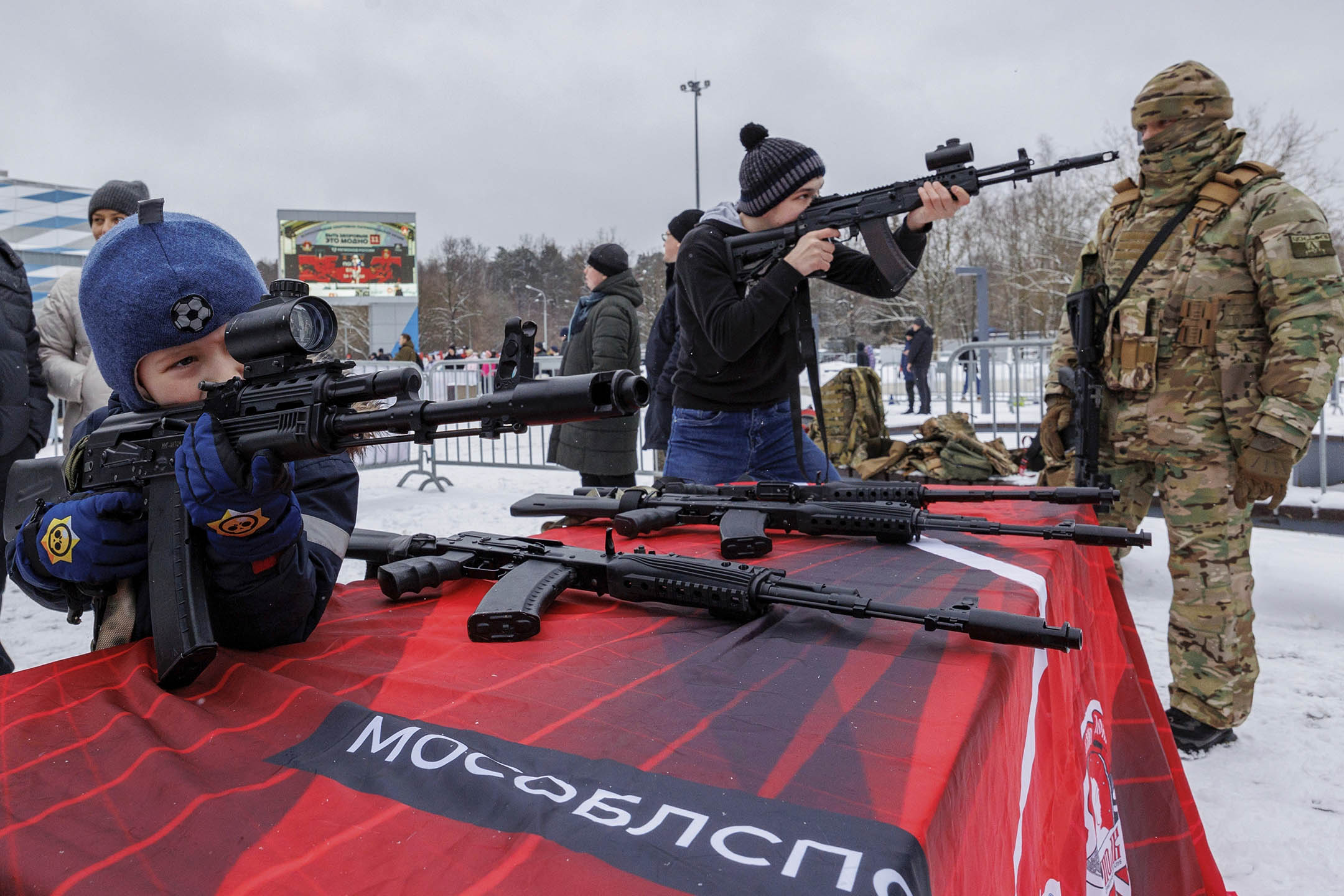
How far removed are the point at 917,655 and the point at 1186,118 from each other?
8.86 feet

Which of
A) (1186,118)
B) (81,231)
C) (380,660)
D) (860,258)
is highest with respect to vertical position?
(81,231)

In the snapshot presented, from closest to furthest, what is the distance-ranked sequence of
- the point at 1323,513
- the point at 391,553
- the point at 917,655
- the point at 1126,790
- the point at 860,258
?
the point at 917,655, the point at 1126,790, the point at 391,553, the point at 860,258, the point at 1323,513

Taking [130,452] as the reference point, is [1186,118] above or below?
above

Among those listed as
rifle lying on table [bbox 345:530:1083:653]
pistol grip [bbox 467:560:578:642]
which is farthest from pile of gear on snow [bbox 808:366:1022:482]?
pistol grip [bbox 467:560:578:642]

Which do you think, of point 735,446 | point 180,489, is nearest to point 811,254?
point 735,446

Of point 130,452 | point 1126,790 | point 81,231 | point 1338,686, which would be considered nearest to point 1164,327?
point 1338,686

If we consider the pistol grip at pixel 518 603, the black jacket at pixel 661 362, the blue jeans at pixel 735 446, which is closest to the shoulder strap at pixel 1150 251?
the blue jeans at pixel 735 446

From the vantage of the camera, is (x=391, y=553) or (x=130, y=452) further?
(x=391, y=553)

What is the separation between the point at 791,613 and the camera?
4.49 feet

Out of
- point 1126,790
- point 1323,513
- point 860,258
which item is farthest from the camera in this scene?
point 1323,513

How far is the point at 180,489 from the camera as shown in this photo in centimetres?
118

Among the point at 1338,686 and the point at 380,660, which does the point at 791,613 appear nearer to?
the point at 380,660

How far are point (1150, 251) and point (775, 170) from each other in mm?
1485

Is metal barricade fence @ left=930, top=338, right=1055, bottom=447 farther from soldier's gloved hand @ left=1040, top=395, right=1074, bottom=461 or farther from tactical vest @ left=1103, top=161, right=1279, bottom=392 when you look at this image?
tactical vest @ left=1103, top=161, right=1279, bottom=392
